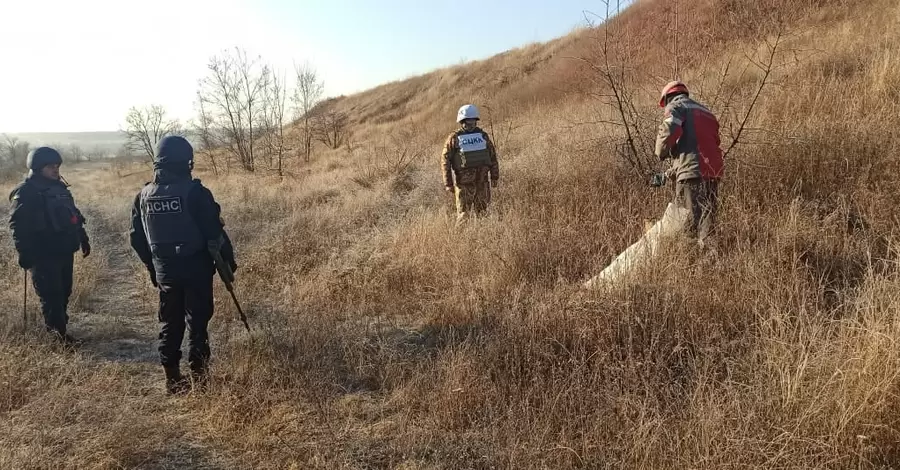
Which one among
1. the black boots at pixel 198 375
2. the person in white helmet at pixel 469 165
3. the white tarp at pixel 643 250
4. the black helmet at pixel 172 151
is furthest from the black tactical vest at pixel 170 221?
the person in white helmet at pixel 469 165

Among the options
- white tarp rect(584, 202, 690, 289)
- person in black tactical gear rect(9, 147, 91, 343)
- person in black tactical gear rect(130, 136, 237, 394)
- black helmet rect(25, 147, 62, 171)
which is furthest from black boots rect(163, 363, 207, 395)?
white tarp rect(584, 202, 690, 289)

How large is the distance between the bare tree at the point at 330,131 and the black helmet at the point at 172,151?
2011 centimetres

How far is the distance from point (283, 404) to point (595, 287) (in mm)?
→ 2220

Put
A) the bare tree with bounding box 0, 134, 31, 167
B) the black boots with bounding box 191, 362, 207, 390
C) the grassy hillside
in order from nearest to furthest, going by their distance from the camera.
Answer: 1. the grassy hillside
2. the black boots with bounding box 191, 362, 207, 390
3. the bare tree with bounding box 0, 134, 31, 167

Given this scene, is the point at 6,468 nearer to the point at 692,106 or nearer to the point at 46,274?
the point at 46,274

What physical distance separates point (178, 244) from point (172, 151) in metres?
0.62

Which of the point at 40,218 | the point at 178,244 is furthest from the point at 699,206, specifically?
the point at 40,218

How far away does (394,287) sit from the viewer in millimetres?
5070

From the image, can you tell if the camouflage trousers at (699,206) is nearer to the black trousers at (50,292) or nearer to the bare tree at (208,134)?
the black trousers at (50,292)

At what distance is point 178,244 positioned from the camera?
338cm

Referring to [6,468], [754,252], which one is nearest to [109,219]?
[6,468]

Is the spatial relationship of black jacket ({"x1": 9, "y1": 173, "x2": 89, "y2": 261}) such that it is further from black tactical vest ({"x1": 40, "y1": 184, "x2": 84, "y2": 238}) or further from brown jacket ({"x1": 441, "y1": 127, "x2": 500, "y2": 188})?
brown jacket ({"x1": 441, "y1": 127, "x2": 500, "y2": 188})

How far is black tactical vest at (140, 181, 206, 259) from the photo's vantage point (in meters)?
3.35

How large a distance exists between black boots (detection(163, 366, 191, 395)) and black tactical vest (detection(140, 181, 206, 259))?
81cm
